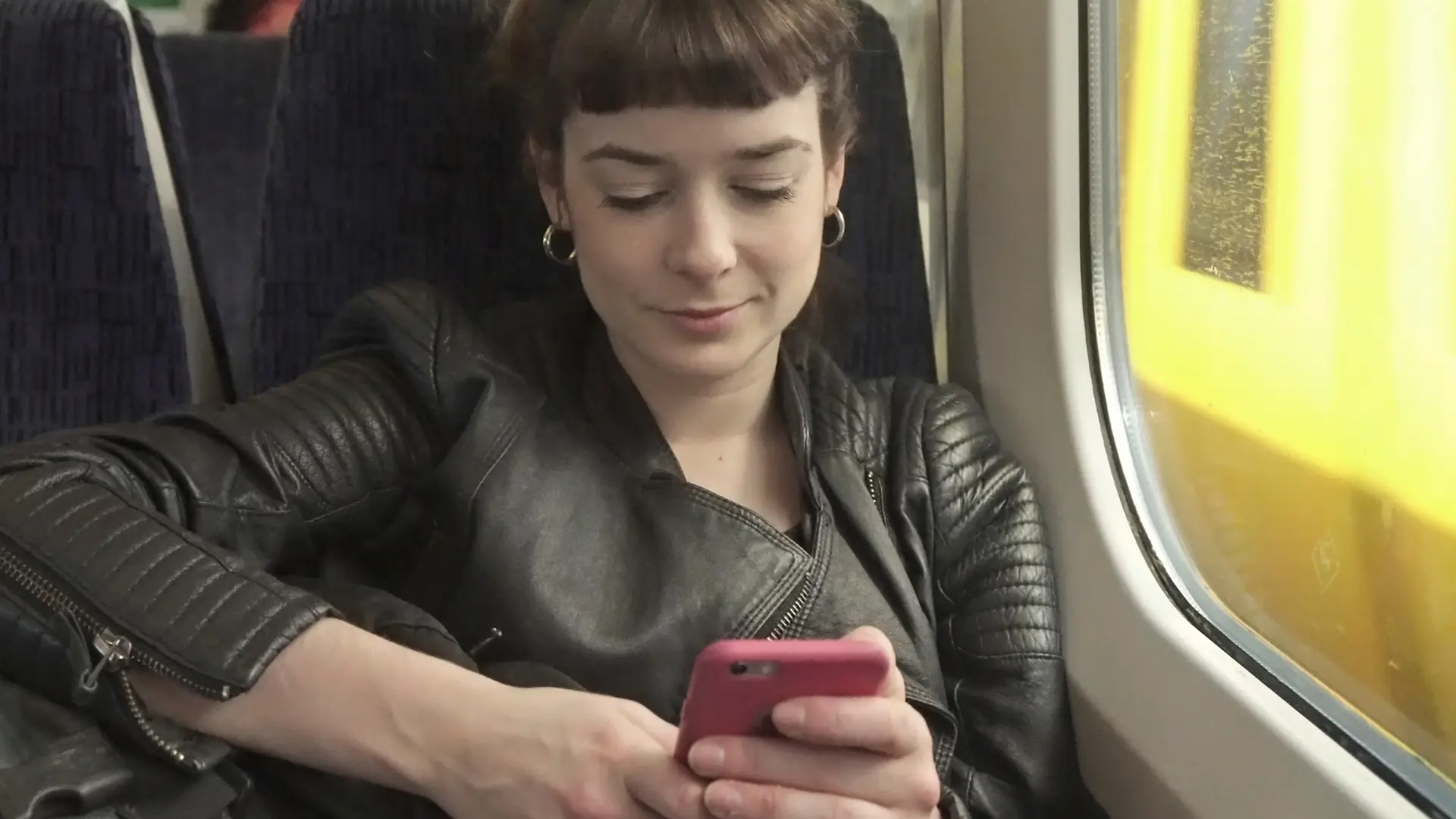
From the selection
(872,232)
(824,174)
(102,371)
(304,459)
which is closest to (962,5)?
(872,232)

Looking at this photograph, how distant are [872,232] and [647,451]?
41 cm

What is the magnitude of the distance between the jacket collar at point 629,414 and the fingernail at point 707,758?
1.15 feet

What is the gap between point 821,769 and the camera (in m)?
0.70

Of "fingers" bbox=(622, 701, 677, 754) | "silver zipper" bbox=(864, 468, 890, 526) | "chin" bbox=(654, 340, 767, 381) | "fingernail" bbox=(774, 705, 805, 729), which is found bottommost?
"fingers" bbox=(622, 701, 677, 754)

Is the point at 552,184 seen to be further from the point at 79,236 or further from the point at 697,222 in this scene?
the point at 79,236

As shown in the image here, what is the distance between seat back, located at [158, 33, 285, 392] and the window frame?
101cm

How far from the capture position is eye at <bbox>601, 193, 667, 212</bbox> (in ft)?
3.04

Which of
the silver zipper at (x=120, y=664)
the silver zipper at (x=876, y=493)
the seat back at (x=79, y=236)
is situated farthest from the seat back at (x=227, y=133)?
the silver zipper at (x=876, y=493)

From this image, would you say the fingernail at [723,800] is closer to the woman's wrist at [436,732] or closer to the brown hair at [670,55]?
the woman's wrist at [436,732]

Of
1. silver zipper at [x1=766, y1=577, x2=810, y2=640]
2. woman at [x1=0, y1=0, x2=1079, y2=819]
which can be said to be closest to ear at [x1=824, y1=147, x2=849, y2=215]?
woman at [x1=0, y1=0, x2=1079, y2=819]

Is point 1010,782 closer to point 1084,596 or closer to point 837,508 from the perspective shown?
point 1084,596

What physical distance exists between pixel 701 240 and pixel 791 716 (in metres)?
0.41

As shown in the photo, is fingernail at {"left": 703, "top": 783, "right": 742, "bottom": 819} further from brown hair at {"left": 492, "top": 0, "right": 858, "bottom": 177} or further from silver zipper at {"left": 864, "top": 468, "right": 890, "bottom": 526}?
brown hair at {"left": 492, "top": 0, "right": 858, "bottom": 177}

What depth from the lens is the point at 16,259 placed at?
1.12m
